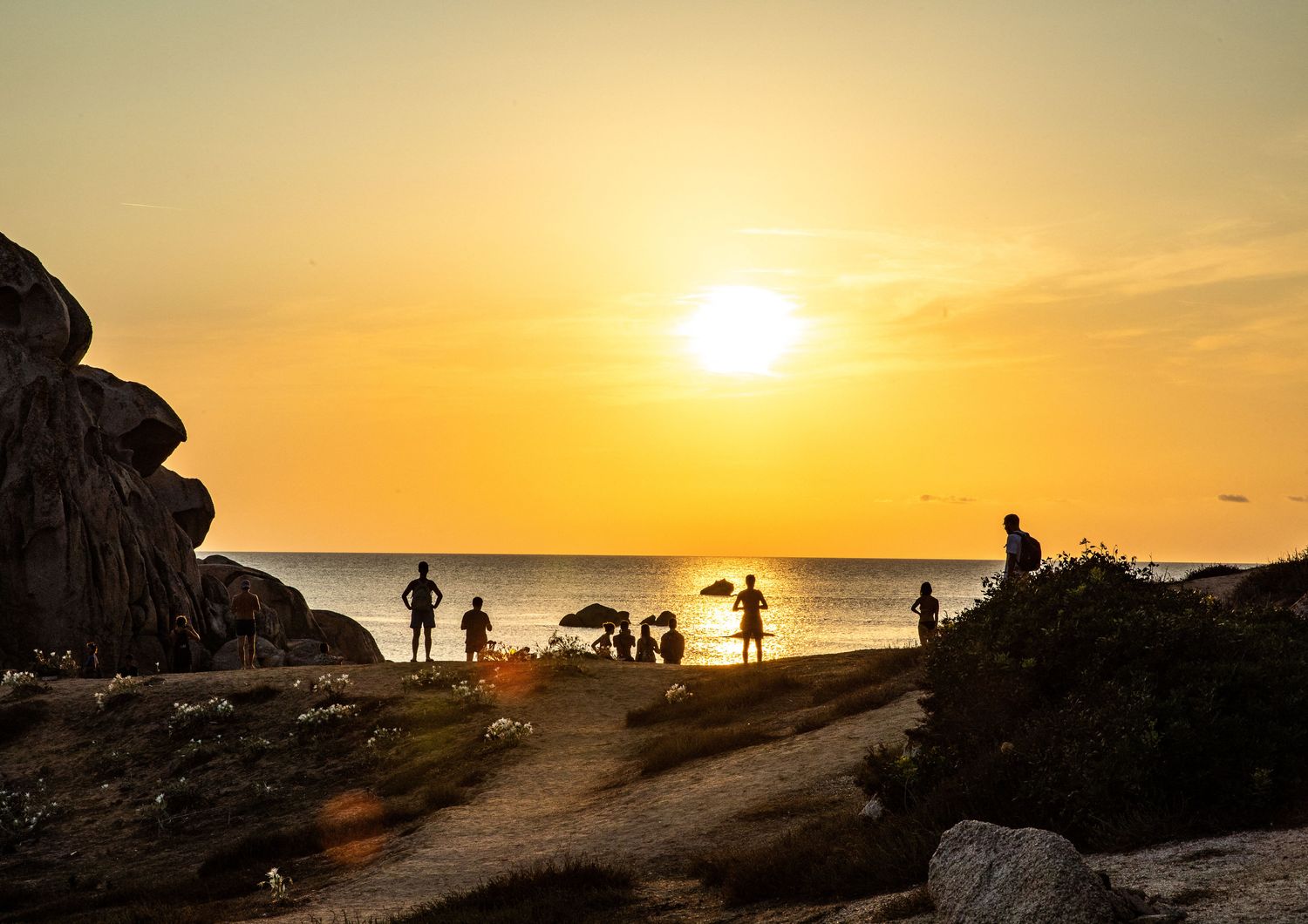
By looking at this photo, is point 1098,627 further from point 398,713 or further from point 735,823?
point 398,713

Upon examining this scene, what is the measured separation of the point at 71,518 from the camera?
36438 millimetres

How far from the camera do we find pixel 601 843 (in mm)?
14438

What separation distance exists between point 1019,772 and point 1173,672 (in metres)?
1.82

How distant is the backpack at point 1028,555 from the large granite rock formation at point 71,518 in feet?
91.2

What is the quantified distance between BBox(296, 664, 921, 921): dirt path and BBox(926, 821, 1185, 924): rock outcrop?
18.6ft

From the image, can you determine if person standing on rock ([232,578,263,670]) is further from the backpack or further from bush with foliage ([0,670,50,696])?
the backpack

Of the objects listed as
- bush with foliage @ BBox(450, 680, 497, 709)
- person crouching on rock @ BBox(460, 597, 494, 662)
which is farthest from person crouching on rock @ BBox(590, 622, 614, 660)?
bush with foliage @ BBox(450, 680, 497, 709)

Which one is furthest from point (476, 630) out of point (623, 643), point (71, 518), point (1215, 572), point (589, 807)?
point (1215, 572)

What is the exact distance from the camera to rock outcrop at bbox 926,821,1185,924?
7.41 meters

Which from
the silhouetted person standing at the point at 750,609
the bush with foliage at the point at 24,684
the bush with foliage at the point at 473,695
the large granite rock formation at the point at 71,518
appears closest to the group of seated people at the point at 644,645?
the silhouetted person standing at the point at 750,609

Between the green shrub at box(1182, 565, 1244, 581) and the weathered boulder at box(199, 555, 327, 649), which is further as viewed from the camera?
the weathered boulder at box(199, 555, 327, 649)

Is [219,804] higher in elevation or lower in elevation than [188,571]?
lower

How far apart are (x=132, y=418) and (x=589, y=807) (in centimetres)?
3406

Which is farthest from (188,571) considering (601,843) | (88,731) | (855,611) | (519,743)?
(855,611)
